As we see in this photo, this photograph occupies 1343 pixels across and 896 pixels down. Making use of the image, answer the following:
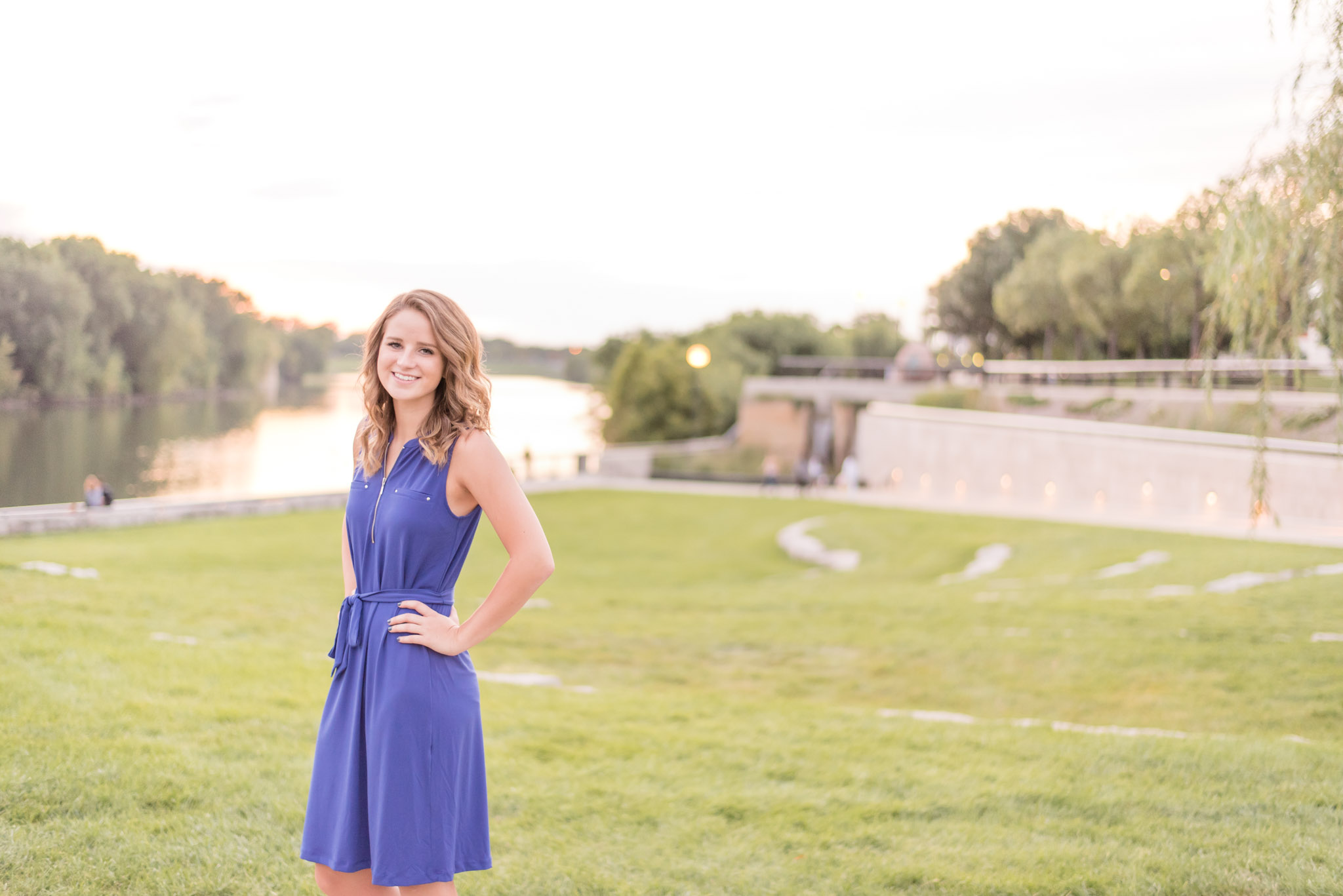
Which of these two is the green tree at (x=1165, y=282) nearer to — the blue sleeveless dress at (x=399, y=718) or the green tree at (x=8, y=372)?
the green tree at (x=8, y=372)

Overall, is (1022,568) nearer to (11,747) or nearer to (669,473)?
(11,747)

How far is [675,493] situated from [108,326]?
20026 millimetres

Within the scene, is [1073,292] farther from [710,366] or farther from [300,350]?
[300,350]

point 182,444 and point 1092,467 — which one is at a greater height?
point 182,444

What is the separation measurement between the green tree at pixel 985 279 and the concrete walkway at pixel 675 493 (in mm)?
29648

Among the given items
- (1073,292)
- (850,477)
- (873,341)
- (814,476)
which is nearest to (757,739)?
(850,477)

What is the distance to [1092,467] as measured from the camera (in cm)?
2489

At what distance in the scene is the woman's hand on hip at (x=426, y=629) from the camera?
2.64 m

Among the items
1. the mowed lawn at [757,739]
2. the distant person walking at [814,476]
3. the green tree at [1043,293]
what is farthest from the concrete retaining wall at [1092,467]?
the green tree at [1043,293]

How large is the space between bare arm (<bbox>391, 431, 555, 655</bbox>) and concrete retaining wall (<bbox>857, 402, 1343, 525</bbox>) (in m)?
17.6

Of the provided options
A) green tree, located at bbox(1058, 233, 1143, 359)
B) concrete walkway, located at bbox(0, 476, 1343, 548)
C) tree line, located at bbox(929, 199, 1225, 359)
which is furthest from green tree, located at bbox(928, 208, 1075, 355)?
concrete walkway, located at bbox(0, 476, 1343, 548)

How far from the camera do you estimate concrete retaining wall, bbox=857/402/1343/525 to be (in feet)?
63.4

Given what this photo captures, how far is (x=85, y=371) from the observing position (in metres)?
8.30

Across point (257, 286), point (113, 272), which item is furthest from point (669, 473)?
point (113, 272)
